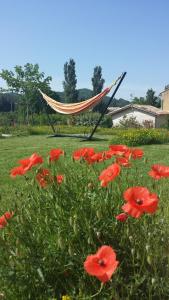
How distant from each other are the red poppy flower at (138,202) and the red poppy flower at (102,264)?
18 centimetres

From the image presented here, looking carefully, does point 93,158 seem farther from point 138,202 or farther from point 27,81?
point 27,81

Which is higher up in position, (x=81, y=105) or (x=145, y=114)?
(x=81, y=105)

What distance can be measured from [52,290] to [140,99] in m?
72.3

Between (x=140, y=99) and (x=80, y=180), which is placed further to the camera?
(x=140, y=99)

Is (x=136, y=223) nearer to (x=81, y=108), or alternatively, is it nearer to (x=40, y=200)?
(x=40, y=200)

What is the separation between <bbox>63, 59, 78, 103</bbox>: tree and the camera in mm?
67250

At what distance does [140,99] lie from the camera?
7325 centimetres

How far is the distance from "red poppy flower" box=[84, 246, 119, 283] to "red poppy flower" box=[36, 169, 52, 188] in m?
1.08

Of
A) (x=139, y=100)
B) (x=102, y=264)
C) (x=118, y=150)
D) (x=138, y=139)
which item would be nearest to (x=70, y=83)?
(x=139, y=100)

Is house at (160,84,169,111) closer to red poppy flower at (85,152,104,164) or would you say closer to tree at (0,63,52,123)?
tree at (0,63,52,123)

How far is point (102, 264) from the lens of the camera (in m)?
1.54

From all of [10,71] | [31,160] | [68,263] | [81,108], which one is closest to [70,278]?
[68,263]

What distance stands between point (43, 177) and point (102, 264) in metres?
1.14

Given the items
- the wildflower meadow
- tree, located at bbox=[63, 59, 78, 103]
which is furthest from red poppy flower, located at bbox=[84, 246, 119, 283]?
tree, located at bbox=[63, 59, 78, 103]
